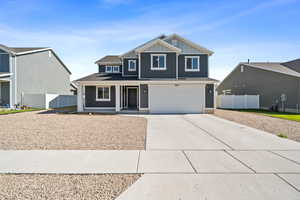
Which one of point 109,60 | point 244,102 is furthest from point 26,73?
point 244,102

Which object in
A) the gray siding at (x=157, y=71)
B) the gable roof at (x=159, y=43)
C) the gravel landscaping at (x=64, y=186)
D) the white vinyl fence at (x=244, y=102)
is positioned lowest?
the gravel landscaping at (x=64, y=186)

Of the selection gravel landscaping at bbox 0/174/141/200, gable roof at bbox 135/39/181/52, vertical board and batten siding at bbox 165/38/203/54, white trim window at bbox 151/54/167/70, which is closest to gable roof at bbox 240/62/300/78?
vertical board and batten siding at bbox 165/38/203/54

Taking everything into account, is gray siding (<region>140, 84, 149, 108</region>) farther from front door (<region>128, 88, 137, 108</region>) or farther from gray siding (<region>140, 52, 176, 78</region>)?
front door (<region>128, 88, 137, 108</region>)

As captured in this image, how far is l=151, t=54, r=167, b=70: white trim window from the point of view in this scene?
1606 cm

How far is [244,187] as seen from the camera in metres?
3.16

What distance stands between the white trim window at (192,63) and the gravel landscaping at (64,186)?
14.9 meters

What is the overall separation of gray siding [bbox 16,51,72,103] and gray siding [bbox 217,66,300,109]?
2713 centimetres

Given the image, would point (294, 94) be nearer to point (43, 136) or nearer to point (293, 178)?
point (293, 178)

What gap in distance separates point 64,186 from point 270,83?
23.9 meters

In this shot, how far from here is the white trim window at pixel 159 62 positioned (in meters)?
16.1

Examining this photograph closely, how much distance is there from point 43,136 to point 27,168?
3.33m

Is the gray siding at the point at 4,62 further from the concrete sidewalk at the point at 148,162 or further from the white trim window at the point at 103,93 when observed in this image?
the concrete sidewalk at the point at 148,162

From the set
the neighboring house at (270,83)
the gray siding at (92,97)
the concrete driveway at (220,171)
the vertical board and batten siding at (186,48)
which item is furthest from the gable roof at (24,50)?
the neighboring house at (270,83)

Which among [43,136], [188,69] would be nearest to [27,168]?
[43,136]
